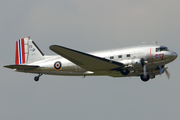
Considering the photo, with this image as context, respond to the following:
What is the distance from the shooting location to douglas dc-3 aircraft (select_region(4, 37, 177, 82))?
2905cm

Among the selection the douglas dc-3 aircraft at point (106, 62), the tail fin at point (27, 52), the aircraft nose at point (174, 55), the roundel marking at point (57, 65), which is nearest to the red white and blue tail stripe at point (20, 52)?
the tail fin at point (27, 52)

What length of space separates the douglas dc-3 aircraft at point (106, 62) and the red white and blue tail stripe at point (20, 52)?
1.07 meters

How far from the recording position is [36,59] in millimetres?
34875

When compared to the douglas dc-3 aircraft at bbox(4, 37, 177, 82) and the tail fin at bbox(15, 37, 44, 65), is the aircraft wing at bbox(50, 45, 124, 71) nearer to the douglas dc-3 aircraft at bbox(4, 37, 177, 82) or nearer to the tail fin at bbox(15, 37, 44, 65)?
the douglas dc-3 aircraft at bbox(4, 37, 177, 82)

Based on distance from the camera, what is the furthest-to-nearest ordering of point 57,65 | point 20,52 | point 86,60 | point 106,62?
point 20,52 < point 57,65 < point 86,60 < point 106,62

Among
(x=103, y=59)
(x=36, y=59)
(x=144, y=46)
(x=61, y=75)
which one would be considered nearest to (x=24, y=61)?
(x=36, y=59)

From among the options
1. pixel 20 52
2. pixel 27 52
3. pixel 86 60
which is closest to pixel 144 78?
pixel 86 60

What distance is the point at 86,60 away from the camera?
1155 inches

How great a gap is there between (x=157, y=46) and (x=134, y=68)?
3.17 metres

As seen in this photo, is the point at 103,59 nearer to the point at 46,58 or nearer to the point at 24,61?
the point at 46,58

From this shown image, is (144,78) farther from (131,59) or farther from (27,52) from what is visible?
(27,52)

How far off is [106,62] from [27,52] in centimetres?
1068

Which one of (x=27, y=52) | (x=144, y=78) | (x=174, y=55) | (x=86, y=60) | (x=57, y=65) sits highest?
(x=27, y=52)

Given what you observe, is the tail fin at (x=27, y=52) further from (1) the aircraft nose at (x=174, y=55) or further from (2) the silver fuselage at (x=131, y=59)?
(1) the aircraft nose at (x=174, y=55)
